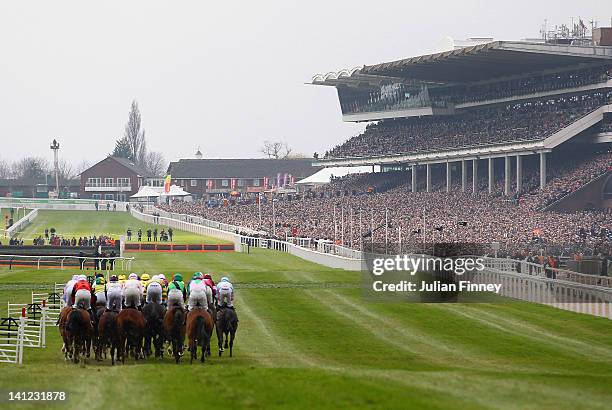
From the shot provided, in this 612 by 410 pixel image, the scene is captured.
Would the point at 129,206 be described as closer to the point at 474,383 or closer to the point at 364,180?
the point at 364,180

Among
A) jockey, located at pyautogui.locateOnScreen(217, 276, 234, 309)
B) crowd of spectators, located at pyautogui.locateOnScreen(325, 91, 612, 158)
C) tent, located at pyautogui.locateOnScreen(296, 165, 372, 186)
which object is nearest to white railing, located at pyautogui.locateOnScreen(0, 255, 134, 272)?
jockey, located at pyautogui.locateOnScreen(217, 276, 234, 309)

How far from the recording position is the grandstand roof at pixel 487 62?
79500 millimetres

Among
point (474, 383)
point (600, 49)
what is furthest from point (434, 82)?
point (474, 383)

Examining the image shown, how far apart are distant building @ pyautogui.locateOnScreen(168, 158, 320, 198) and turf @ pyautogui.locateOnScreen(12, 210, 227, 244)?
41.8 m

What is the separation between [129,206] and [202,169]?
40.4m

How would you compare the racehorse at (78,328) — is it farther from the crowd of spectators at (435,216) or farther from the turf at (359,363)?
the crowd of spectators at (435,216)

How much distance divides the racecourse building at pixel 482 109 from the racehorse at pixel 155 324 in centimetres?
5447

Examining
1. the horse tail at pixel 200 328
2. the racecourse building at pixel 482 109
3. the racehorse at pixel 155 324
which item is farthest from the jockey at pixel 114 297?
the racecourse building at pixel 482 109

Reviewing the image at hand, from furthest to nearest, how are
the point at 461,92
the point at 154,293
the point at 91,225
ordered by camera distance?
1. the point at 461,92
2. the point at 91,225
3. the point at 154,293

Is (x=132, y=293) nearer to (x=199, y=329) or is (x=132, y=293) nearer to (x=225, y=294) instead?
(x=199, y=329)

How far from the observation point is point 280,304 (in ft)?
113

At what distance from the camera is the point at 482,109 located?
97438 mm

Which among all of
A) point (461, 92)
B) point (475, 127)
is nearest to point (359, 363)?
point (475, 127)

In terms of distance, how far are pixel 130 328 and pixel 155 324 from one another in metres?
0.92
